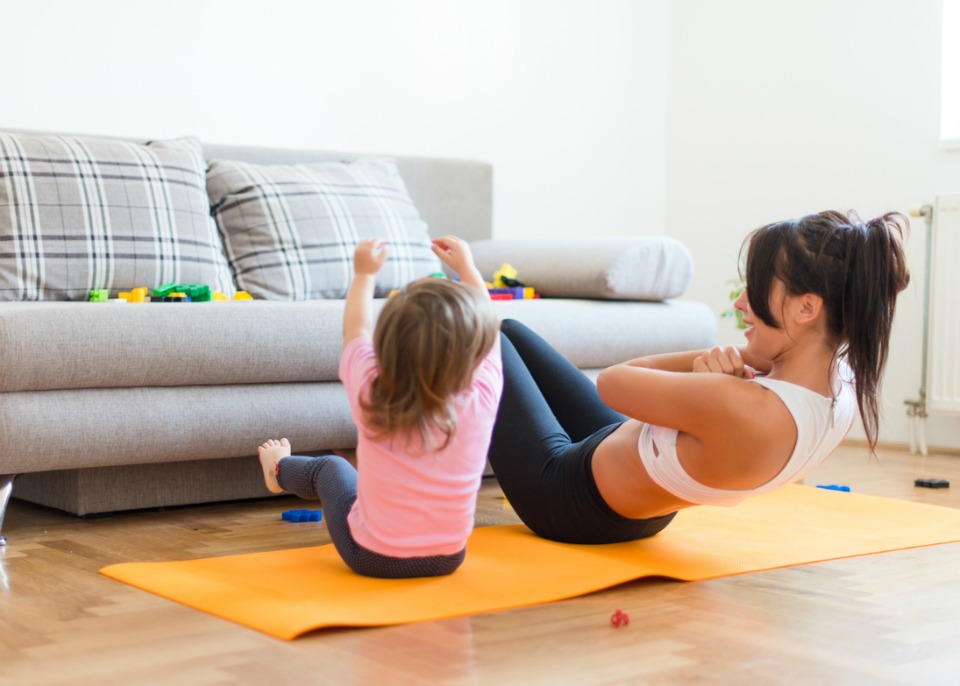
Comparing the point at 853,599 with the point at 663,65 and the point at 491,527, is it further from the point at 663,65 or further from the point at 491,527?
the point at 663,65

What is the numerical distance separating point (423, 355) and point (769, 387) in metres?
0.59

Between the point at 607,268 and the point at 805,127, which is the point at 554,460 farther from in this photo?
the point at 805,127

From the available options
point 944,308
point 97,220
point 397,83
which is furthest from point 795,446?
point 397,83

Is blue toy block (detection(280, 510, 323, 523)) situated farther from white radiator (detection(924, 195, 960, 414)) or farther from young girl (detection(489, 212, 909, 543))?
white radiator (detection(924, 195, 960, 414))

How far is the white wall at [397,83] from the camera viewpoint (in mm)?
3404

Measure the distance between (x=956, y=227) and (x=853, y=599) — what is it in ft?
7.45

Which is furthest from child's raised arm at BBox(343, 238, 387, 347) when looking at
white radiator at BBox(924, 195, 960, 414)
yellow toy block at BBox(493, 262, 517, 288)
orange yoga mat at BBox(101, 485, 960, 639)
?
white radiator at BBox(924, 195, 960, 414)

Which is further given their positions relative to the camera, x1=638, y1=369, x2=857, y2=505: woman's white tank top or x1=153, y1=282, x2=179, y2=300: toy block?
x1=153, y1=282, x2=179, y2=300: toy block

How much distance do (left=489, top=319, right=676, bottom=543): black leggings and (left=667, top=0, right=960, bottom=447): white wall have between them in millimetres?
2117

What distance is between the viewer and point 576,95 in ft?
15.1

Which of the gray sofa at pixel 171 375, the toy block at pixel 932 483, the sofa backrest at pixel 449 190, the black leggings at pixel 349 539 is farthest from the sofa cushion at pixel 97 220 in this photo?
the toy block at pixel 932 483

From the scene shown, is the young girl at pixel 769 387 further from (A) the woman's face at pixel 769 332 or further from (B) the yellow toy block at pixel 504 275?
(B) the yellow toy block at pixel 504 275

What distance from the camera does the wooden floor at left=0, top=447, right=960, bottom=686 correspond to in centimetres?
142

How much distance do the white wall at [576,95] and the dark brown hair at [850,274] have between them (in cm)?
226
